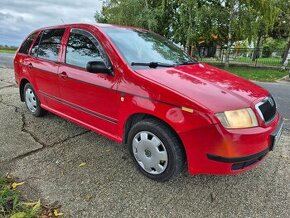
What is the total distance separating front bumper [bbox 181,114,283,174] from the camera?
99.8 inches

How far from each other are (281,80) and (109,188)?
11398 mm

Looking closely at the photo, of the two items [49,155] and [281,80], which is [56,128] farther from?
[281,80]

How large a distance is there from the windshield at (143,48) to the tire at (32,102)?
6.69ft

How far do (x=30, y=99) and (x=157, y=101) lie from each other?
3.15 m

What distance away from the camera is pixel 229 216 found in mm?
2627

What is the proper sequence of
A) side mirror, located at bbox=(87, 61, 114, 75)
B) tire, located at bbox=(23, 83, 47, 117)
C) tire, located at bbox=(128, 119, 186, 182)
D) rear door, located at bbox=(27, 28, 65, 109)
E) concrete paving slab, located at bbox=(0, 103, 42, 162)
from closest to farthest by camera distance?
tire, located at bbox=(128, 119, 186, 182) → side mirror, located at bbox=(87, 61, 114, 75) → concrete paving slab, located at bbox=(0, 103, 42, 162) → rear door, located at bbox=(27, 28, 65, 109) → tire, located at bbox=(23, 83, 47, 117)

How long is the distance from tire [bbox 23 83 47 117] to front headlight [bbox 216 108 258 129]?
3411 millimetres

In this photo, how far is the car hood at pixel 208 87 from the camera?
2.63 m

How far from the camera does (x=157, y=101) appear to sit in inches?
111

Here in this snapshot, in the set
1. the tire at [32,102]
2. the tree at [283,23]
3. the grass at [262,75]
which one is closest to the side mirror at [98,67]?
the tire at [32,102]

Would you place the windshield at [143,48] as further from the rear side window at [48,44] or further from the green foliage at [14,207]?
the green foliage at [14,207]

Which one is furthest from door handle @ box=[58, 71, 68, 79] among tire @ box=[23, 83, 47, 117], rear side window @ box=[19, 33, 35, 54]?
rear side window @ box=[19, 33, 35, 54]

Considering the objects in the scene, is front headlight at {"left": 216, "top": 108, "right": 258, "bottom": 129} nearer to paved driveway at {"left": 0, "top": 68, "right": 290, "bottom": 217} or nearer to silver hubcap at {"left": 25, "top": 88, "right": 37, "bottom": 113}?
paved driveway at {"left": 0, "top": 68, "right": 290, "bottom": 217}

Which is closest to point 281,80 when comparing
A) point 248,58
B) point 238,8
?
point 238,8
